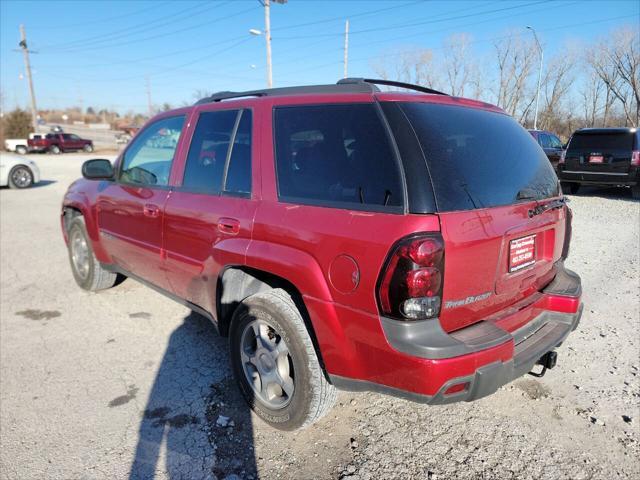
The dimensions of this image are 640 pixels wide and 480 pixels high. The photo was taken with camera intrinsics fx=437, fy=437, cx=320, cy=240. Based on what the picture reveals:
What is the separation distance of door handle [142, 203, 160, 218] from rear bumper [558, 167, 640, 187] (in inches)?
422

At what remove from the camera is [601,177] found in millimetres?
10492

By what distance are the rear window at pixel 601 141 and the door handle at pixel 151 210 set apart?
35.6 feet

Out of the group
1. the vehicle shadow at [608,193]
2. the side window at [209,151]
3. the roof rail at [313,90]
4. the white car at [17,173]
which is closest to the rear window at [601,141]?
the vehicle shadow at [608,193]

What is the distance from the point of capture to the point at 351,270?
81.1 inches

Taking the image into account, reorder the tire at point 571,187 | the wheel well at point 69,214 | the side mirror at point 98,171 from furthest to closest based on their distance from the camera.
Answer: the tire at point 571,187 < the wheel well at point 69,214 < the side mirror at point 98,171

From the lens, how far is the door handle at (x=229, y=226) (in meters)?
2.67

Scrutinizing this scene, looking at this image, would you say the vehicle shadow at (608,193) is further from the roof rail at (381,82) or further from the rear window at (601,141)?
the roof rail at (381,82)

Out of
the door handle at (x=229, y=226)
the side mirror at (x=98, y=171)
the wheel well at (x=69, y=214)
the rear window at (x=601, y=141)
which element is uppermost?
the rear window at (x=601, y=141)

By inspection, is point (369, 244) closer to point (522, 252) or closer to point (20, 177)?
point (522, 252)

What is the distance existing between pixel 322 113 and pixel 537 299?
167cm

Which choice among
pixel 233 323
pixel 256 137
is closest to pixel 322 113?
pixel 256 137

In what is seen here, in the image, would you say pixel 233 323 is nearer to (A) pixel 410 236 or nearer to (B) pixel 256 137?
(B) pixel 256 137

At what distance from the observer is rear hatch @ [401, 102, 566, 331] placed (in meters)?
2.04

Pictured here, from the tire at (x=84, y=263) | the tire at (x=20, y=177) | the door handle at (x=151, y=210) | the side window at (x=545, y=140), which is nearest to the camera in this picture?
the door handle at (x=151, y=210)
